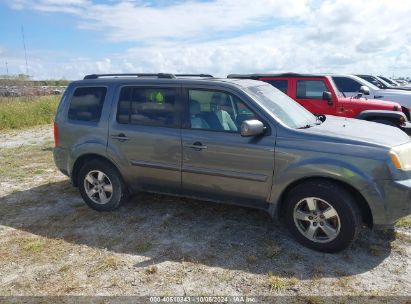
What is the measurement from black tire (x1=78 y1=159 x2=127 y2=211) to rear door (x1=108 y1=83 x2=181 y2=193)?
0.57 feet

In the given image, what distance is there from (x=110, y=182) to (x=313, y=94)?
5.41m

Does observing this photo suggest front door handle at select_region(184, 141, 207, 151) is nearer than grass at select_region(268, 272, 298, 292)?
No

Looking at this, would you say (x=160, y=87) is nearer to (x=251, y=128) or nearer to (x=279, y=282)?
(x=251, y=128)

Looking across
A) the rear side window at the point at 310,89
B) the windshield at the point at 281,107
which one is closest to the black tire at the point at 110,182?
the windshield at the point at 281,107

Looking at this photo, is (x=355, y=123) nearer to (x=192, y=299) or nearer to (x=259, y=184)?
(x=259, y=184)

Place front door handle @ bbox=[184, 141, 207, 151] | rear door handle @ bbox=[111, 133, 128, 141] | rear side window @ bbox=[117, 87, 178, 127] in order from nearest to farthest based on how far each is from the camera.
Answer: front door handle @ bbox=[184, 141, 207, 151] → rear side window @ bbox=[117, 87, 178, 127] → rear door handle @ bbox=[111, 133, 128, 141]

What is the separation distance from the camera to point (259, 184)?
3.98 meters

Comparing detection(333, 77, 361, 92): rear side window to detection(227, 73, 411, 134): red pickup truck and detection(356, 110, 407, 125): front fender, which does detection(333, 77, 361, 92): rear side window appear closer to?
detection(227, 73, 411, 134): red pickup truck

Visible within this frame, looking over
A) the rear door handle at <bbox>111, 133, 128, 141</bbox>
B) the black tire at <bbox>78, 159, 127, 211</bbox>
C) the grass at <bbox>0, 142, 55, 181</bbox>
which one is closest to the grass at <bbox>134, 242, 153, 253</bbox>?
the black tire at <bbox>78, 159, 127, 211</bbox>

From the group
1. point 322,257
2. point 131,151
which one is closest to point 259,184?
point 322,257

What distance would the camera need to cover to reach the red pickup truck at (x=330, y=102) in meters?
8.16

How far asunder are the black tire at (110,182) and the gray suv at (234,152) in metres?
0.01

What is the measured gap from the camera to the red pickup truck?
816 centimetres

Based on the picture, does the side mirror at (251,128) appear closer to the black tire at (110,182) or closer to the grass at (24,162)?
the black tire at (110,182)
